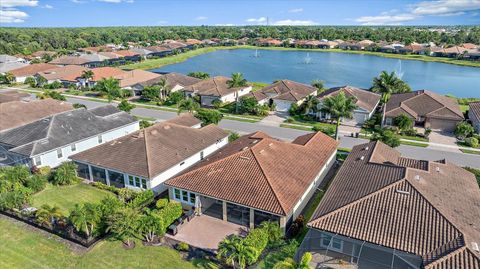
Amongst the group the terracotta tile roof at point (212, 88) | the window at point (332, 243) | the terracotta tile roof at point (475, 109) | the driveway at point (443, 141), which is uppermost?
the terracotta tile roof at point (212, 88)

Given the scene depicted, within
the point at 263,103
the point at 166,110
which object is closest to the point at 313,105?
the point at 263,103

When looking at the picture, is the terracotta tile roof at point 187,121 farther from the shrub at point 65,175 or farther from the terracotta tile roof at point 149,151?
the shrub at point 65,175

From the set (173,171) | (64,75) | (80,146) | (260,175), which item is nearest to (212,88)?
(80,146)

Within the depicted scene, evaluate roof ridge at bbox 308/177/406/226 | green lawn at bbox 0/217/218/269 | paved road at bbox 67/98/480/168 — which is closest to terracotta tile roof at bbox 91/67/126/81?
paved road at bbox 67/98/480/168

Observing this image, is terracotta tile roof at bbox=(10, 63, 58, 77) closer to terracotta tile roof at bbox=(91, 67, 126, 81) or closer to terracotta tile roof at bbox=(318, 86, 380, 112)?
terracotta tile roof at bbox=(91, 67, 126, 81)

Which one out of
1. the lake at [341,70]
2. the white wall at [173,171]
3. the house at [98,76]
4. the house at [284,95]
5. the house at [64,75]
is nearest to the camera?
the white wall at [173,171]

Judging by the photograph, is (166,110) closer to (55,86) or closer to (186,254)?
(55,86)

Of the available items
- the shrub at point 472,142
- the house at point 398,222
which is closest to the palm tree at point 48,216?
the house at point 398,222
